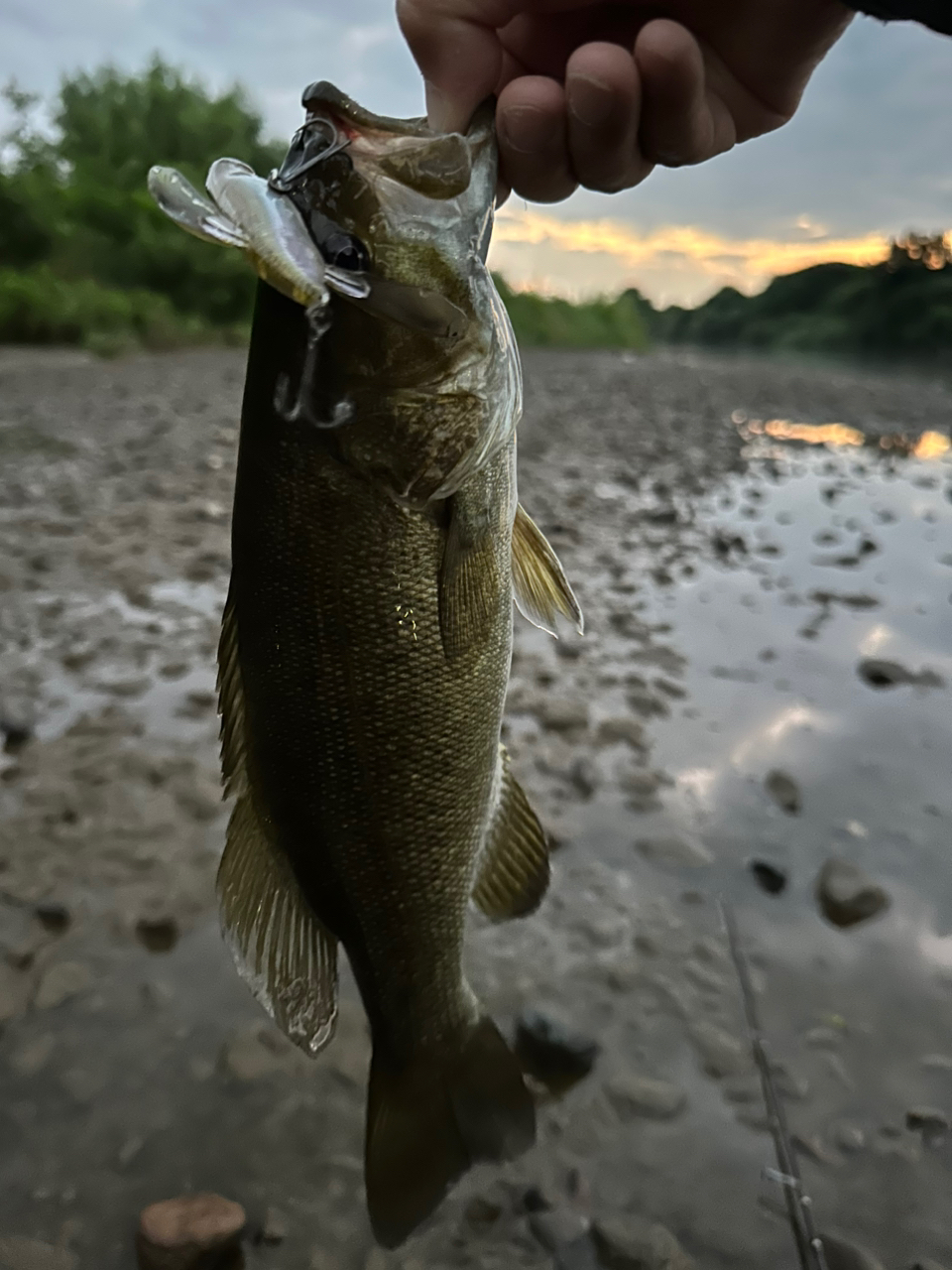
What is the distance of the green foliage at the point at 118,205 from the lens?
17562 millimetres

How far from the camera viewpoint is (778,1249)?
63.4 inches

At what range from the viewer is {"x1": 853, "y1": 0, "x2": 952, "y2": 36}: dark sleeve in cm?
158

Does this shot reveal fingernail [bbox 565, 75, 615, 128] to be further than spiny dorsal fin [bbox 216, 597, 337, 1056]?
Yes

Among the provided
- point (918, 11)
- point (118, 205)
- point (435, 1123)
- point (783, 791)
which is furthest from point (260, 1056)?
point (118, 205)

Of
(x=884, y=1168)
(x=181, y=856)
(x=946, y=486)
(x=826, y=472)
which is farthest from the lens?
(x=826, y=472)

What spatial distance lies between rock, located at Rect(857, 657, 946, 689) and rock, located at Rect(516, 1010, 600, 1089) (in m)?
2.53

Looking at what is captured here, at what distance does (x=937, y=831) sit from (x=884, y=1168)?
1334 mm

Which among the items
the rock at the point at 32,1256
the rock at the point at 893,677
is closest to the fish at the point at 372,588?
the rock at the point at 32,1256

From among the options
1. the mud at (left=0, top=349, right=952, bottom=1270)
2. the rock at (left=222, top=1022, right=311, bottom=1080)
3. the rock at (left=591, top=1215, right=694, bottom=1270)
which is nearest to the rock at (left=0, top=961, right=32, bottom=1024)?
the mud at (left=0, top=349, right=952, bottom=1270)

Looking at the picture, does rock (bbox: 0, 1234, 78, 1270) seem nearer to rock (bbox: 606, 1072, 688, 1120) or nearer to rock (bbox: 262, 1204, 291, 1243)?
rock (bbox: 262, 1204, 291, 1243)

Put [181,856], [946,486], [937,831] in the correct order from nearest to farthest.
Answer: [181,856]
[937,831]
[946,486]

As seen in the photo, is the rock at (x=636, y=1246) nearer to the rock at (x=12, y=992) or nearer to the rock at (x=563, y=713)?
the rock at (x=12, y=992)

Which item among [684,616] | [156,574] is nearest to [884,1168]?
[684,616]

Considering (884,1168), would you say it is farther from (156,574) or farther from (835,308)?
(835,308)
